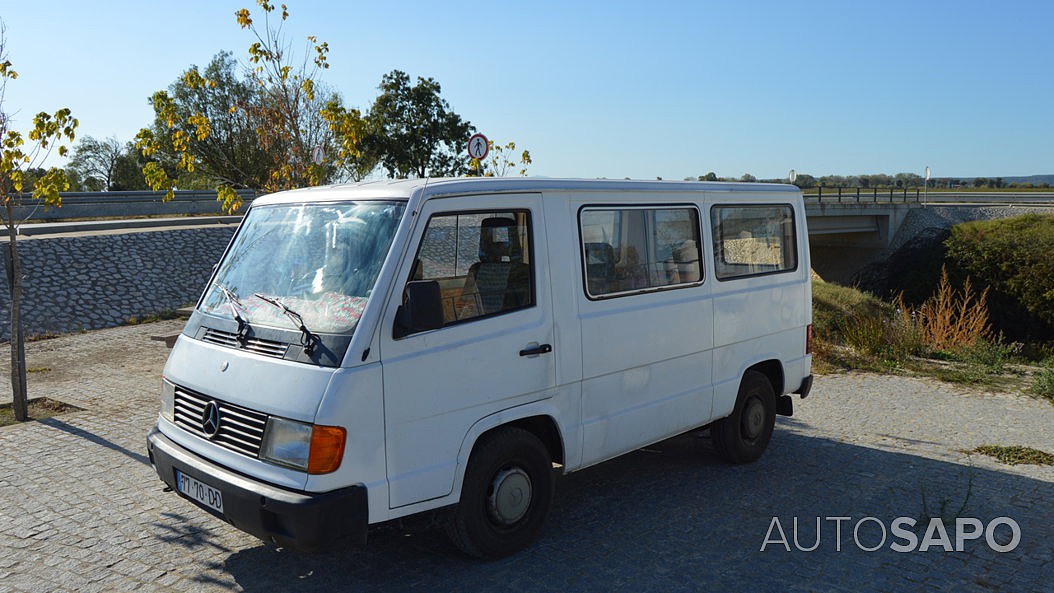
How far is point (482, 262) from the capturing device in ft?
14.8

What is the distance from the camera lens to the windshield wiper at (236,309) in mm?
4246

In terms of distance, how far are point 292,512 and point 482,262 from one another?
5.72 feet

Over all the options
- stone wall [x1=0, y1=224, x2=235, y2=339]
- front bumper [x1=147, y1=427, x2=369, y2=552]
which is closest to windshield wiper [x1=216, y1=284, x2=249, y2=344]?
front bumper [x1=147, y1=427, x2=369, y2=552]

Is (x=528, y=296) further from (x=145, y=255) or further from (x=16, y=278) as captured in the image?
(x=145, y=255)

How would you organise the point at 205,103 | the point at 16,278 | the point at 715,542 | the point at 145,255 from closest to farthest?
the point at 715,542
the point at 16,278
the point at 145,255
the point at 205,103

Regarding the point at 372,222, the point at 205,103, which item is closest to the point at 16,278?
the point at 372,222

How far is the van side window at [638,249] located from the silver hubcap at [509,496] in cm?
124

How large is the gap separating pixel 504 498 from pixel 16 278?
6611 millimetres

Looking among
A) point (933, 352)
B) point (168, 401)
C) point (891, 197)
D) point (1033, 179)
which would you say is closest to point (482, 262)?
point (168, 401)

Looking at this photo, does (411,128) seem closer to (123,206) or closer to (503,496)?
(123,206)

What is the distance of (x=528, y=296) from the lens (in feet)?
15.0

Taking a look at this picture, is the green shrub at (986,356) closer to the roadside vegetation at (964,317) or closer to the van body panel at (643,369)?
the roadside vegetation at (964,317)

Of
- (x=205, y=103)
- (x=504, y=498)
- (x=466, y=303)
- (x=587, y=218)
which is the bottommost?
(x=504, y=498)

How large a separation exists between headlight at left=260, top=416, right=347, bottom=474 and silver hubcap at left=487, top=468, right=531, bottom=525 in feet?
3.56
